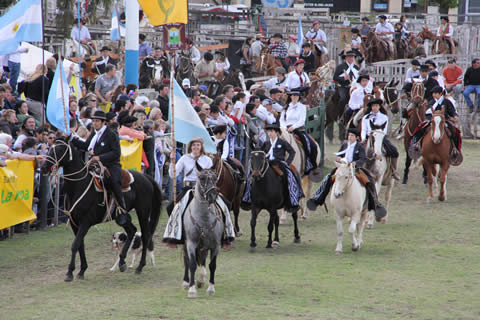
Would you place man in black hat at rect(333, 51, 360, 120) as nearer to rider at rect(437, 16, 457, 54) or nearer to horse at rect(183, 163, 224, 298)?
rider at rect(437, 16, 457, 54)

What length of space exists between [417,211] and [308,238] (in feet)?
13.6

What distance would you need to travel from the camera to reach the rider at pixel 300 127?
17.8 meters

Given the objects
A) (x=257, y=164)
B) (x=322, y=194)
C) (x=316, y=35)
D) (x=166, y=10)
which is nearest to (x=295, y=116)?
(x=322, y=194)

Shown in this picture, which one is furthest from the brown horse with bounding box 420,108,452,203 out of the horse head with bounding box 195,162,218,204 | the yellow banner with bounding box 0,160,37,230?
the horse head with bounding box 195,162,218,204

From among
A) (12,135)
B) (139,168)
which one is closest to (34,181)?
(12,135)

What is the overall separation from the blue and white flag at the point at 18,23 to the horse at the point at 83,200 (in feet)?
12.6

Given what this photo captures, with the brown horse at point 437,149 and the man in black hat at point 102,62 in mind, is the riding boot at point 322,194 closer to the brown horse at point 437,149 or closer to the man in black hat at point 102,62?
the brown horse at point 437,149

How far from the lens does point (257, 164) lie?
1434 centimetres

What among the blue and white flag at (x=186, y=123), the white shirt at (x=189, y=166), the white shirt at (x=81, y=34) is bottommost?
the white shirt at (x=189, y=166)

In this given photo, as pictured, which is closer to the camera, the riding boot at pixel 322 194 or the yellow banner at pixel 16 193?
the yellow banner at pixel 16 193

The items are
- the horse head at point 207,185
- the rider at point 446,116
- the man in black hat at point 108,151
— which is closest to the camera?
the horse head at point 207,185

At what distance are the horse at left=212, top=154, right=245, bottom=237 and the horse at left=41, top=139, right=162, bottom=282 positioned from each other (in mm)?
1758

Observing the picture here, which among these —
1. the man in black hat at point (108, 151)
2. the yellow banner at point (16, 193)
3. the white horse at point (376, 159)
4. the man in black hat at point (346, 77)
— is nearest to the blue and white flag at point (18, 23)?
the yellow banner at point (16, 193)

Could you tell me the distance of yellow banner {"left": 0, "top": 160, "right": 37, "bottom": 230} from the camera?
1409cm
